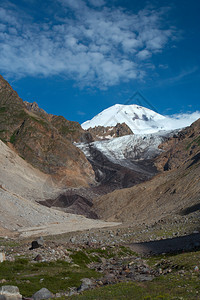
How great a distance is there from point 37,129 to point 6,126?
15.6 meters

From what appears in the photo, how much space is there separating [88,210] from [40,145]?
61.2 meters

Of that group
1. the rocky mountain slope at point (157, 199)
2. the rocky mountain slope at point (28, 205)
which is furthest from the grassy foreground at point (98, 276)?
the rocky mountain slope at point (157, 199)

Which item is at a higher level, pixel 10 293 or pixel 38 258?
pixel 38 258

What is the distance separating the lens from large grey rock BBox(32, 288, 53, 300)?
16.1 metres

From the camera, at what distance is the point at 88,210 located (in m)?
102

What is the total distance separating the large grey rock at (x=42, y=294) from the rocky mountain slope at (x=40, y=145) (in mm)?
120467

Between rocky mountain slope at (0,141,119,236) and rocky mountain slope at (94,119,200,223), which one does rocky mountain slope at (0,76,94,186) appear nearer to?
rocky mountain slope at (0,141,119,236)

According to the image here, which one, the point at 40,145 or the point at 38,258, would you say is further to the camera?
the point at 40,145

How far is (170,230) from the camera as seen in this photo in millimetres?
40719

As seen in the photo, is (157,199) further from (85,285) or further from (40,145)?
(40,145)

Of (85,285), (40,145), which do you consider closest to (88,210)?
(40,145)

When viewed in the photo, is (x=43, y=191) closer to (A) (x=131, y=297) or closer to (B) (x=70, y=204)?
(B) (x=70, y=204)

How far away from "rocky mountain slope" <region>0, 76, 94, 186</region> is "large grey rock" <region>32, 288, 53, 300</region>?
120 meters

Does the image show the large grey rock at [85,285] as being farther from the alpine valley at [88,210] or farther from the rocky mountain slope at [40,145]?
the rocky mountain slope at [40,145]
